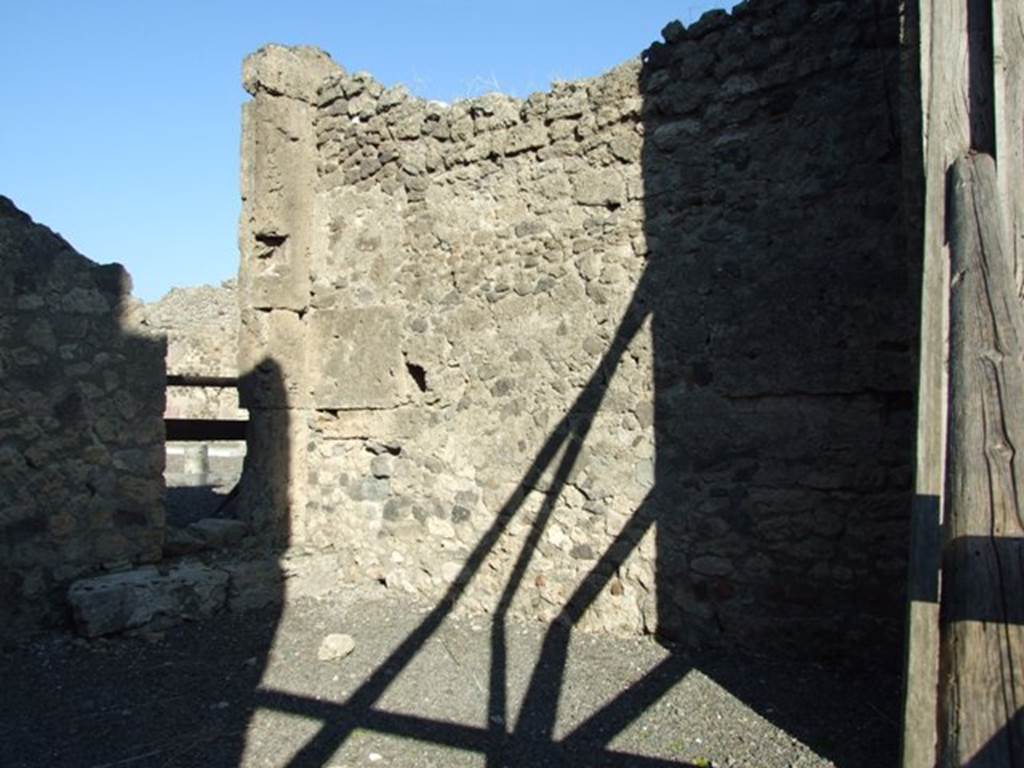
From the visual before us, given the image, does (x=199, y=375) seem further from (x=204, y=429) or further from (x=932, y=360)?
(x=932, y=360)

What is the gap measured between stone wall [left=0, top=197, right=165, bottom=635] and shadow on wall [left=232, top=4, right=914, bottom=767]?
62.0 inches

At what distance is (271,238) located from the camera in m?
5.88

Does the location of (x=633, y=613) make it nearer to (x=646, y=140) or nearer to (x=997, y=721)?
(x=646, y=140)

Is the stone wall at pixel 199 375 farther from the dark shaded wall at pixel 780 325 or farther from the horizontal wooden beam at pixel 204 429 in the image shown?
the dark shaded wall at pixel 780 325

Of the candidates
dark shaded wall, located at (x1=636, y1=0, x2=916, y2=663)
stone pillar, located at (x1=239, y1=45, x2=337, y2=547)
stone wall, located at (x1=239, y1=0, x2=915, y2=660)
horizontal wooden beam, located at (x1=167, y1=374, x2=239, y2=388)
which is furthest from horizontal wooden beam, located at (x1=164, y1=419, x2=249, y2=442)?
dark shaded wall, located at (x1=636, y1=0, x2=916, y2=663)

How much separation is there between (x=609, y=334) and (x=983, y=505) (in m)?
3.35

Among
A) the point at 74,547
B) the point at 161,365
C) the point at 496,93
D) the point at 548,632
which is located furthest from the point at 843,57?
the point at 74,547

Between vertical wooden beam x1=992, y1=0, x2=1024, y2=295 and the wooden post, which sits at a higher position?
vertical wooden beam x1=992, y1=0, x2=1024, y2=295

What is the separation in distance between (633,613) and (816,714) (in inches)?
49.8

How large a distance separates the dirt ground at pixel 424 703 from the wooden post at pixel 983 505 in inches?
76.3

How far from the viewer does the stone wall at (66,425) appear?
4.50 metres

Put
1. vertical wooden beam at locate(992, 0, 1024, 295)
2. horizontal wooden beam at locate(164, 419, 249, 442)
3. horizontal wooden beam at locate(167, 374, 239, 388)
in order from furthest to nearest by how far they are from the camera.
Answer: horizontal wooden beam at locate(164, 419, 249, 442)
horizontal wooden beam at locate(167, 374, 239, 388)
vertical wooden beam at locate(992, 0, 1024, 295)

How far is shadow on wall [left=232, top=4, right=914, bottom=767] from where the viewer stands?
12.4 feet

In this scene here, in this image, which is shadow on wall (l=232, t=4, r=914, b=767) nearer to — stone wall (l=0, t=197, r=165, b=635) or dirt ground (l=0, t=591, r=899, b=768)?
dirt ground (l=0, t=591, r=899, b=768)
